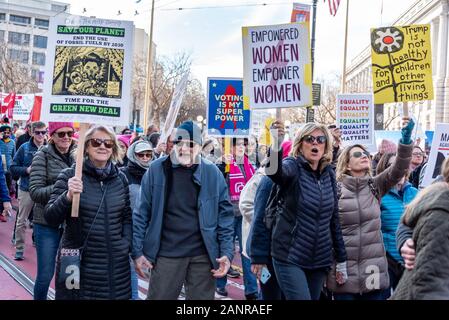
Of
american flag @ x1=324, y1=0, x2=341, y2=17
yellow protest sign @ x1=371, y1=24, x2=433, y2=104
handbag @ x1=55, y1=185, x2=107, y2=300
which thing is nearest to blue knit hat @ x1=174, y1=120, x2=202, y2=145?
handbag @ x1=55, y1=185, x2=107, y2=300

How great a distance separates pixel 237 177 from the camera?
7.68m

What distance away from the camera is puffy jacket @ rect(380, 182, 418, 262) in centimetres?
527

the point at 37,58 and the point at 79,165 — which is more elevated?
the point at 37,58

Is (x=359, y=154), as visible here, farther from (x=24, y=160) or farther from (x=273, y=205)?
(x=24, y=160)

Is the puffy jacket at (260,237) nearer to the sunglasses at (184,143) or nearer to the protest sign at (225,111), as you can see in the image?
the sunglasses at (184,143)

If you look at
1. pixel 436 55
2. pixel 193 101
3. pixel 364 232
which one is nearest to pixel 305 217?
pixel 364 232

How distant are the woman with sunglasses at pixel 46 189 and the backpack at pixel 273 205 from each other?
6.50ft

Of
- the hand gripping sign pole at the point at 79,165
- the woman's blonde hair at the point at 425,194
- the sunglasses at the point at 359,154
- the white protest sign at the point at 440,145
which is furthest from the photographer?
the white protest sign at the point at 440,145

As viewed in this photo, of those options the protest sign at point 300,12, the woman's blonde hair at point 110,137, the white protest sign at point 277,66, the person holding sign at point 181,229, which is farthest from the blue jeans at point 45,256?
the protest sign at point 300,12

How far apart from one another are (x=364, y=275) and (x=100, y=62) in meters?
2.72

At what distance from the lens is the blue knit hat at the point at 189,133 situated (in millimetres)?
4500

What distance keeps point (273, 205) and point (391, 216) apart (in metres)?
1.30

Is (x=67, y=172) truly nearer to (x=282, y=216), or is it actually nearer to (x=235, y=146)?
(x=282, y=216)

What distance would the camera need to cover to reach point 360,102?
9430mm
